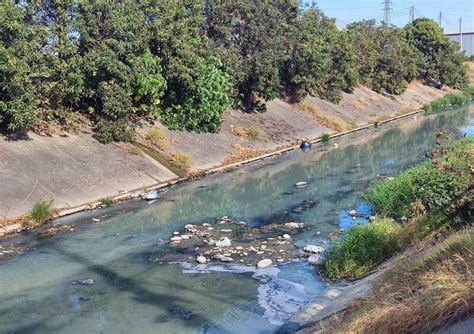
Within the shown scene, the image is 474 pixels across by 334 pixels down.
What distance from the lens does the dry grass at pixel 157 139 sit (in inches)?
1078

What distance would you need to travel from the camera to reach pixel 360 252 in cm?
1195

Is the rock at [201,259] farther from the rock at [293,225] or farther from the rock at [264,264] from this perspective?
the rock at [293,225]

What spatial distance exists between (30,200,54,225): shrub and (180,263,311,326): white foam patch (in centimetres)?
650

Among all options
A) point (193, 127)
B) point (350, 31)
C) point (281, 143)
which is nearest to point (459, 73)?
point (350, 31)

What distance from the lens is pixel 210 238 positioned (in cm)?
1530

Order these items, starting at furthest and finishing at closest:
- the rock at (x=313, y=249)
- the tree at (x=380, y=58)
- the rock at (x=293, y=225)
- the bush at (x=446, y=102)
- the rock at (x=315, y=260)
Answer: the bush at (x=446, y=102) < the tree at (x=380, y=58) < the rock at (x=293, y=225) < the rock at (x=313, y=249) < the rock at (x=315, y=260)

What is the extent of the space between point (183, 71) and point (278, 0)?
1654cm

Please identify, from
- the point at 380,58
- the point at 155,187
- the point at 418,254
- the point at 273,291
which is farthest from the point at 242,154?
the point at 380,58

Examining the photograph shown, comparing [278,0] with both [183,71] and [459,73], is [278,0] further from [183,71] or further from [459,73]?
[459,73]

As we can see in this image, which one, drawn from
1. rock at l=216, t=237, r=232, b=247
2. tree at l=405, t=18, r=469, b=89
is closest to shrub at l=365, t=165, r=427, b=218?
rock at l=216, t=237, r=232, b=247

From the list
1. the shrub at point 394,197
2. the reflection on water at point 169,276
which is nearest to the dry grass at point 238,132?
the reflection on water at point 169,276

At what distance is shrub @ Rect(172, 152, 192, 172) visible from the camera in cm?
2600

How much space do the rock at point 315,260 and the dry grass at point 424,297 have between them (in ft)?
15.1

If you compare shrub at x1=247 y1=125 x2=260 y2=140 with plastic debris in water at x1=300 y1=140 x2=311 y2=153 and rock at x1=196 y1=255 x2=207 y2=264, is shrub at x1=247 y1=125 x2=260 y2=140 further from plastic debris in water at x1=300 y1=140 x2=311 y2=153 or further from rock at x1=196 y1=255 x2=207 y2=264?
rock at x1=196 y1=255 x2=207 y2=264
